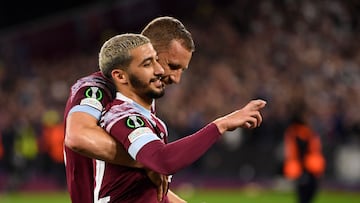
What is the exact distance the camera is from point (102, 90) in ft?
15.7

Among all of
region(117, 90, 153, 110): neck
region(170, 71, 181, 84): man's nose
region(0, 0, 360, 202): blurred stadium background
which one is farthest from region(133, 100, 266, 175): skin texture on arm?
region(0, 0, 360, 202): blurred stadium background

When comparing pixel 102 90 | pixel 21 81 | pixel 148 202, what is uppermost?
pixel 102 90

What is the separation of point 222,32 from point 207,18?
1193mm

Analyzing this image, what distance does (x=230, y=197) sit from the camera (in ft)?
56.1

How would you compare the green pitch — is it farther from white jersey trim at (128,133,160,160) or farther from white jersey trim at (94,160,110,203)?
white jersey trim at (128,133,160,160)

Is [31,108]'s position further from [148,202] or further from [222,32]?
[148,202]

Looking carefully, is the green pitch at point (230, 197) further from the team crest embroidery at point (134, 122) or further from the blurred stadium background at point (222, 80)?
the team crest embroidery at point (134, 122)

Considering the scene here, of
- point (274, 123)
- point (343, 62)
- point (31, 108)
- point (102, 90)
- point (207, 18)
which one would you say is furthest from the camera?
point (207, 18)

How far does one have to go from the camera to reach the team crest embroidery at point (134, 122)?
14.3ft

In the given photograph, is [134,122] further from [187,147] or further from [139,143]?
[187,147]

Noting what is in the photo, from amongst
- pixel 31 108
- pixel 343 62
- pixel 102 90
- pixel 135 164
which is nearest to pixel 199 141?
pixel 135 164

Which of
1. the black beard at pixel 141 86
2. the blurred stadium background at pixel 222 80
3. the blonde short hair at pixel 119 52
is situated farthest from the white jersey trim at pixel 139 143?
the blurred stadium background at pixel 222 80

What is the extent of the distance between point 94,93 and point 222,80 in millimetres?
16514

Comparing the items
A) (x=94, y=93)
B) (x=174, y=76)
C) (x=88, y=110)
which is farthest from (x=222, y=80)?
(x=88, y=110)
